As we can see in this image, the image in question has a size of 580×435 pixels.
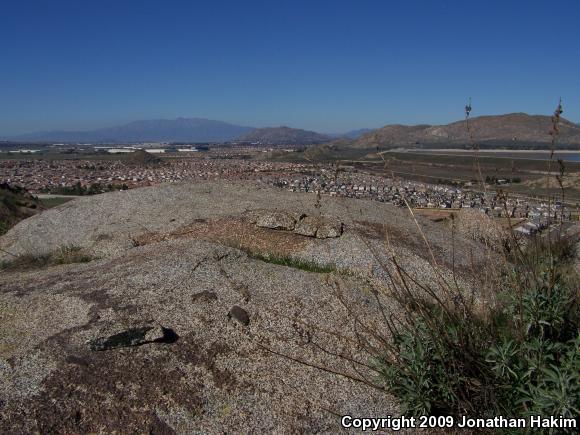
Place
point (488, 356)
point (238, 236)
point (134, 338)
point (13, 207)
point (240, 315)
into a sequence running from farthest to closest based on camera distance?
point (13, 207)
point (238, 236)
point (240, 315)
point (134, 338)
point (488, 356)

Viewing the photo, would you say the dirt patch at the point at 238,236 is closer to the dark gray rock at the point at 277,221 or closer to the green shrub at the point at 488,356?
the dark gray rock at the point at 277,221

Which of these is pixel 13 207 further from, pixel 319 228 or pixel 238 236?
pixel 319 228

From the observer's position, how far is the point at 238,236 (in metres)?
9.57

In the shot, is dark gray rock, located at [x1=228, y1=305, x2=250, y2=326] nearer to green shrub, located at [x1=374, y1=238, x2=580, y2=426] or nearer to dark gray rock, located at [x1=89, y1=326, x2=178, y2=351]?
dark gray rock, located at [x1=89, y1=326, x2=178, y2=351]

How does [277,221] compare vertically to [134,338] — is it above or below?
above

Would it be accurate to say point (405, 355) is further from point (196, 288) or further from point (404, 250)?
point (404, 250)

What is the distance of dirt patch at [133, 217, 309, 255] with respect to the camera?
9180mm

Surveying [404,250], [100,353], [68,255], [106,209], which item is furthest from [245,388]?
[106,209]

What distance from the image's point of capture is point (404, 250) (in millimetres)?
9094

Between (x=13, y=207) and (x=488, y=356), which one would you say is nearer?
(x=488, y=356)

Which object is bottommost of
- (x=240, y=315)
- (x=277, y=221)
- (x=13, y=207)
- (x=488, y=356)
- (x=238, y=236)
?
(x=13, y=207)

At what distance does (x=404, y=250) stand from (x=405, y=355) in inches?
203

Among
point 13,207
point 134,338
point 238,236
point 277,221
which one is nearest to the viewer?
point 134,338

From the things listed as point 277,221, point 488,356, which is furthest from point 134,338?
point 277,221
